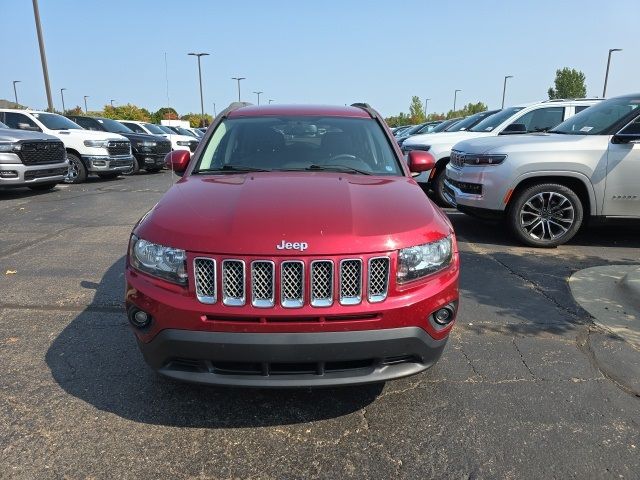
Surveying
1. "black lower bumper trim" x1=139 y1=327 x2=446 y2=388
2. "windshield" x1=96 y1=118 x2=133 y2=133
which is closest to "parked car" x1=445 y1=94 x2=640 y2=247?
"black lower bumper trim" x1=139 y1=327 x2=446 y2=388

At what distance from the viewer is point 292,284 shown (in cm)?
229

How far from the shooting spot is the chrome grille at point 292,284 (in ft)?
7.47

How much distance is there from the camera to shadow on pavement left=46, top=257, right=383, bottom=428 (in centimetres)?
264

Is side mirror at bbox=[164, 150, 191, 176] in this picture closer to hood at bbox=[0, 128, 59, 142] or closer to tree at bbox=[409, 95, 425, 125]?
hood at bbox=[0, 128, 59, 142]

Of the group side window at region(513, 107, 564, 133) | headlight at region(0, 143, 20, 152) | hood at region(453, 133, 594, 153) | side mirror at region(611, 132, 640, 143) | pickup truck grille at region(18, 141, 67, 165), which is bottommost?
pickup truck grille at region(18, 141, 67, 165)

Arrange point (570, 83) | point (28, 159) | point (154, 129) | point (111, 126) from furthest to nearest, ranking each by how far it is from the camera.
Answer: point (570, 83)
point (154, 129)
point (111, 126)
point (28, 159)

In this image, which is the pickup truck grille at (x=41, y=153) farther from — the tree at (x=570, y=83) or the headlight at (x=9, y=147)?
the tree at (x=570, y=83)

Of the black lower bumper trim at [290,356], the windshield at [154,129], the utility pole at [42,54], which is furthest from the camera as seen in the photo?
the windshield at [154,129]

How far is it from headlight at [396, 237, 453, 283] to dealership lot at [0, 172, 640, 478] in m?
0.83

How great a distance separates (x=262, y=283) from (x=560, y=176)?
4928mm

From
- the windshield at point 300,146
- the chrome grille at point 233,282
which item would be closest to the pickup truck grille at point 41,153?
the windshield at point 300,146

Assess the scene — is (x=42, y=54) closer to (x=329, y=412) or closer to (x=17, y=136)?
(x=17, y=136)

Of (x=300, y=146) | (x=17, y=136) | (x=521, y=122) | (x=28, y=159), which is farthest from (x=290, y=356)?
(x=17, y=136)

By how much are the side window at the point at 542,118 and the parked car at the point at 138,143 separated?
11.3m
